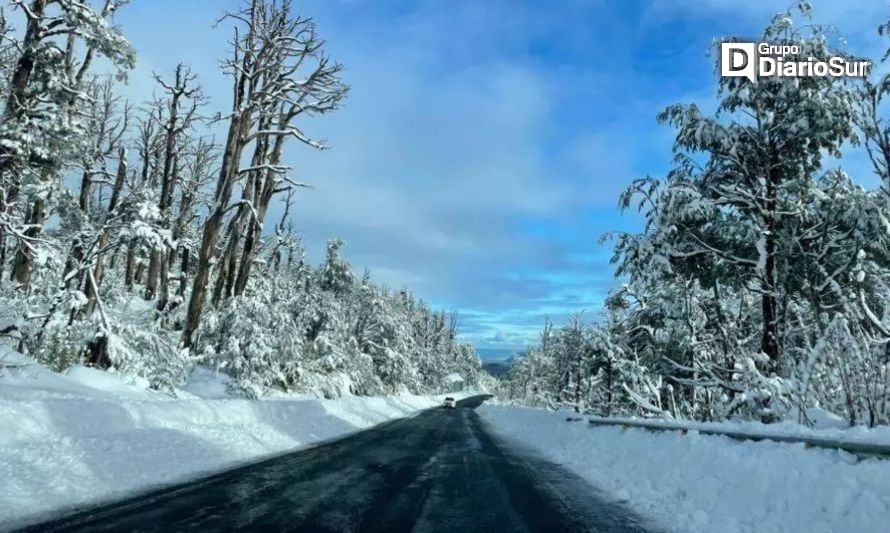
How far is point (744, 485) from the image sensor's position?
7254mm

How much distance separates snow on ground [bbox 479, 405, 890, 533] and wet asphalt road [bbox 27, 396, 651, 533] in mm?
687

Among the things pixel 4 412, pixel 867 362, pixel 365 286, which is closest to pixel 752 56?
pixel 867 362

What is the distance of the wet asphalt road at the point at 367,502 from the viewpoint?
20.7ft

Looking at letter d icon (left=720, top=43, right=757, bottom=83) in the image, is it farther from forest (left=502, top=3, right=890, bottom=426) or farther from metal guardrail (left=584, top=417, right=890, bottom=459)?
metal guardrail (left=584, top=417, right=890, bottom=459)

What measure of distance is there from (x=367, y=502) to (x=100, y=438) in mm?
5255

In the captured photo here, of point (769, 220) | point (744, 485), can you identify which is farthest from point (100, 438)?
point (769, 220)

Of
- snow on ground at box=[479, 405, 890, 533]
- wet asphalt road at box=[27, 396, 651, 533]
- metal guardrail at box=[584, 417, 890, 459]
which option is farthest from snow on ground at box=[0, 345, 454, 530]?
metal guardrail at box=[584, 417, 890, 459]

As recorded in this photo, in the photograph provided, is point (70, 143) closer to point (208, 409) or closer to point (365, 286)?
point (208, 409)

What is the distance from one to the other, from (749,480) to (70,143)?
47.0 feet

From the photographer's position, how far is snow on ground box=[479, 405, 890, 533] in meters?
5.54

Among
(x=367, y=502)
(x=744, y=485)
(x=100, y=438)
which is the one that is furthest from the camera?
(x=100, y=438)

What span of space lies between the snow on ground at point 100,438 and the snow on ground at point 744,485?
699 cm

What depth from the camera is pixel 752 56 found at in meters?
16.2

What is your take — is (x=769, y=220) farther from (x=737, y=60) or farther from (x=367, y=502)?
(x=367, y=502)
